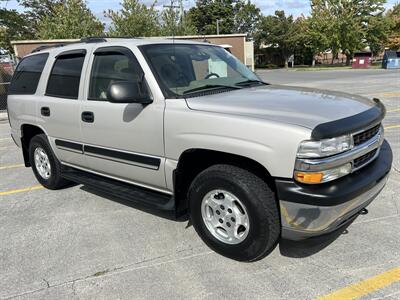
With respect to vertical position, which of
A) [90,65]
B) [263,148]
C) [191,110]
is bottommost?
[263,148]

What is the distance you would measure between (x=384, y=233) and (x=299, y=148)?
5.55 feet

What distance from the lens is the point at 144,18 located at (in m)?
25.7

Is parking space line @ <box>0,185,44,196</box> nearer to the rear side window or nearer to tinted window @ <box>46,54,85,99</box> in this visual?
the rear side window

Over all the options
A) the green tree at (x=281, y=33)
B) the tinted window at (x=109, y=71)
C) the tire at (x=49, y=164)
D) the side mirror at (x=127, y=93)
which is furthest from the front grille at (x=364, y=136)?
the green tree at (x=281, y=33)

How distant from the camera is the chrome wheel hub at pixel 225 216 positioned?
3178 millimetres

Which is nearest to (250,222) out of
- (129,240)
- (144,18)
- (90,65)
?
(129,240)

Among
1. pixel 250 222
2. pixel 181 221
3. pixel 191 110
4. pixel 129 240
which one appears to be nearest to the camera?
pixel 250 222

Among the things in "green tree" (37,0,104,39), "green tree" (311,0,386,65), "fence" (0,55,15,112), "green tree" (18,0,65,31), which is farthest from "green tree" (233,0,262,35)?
"fence" (0,55,15,112)

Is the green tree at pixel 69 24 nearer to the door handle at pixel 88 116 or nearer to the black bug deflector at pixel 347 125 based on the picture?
the door handle at pixel 88 116

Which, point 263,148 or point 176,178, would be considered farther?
point 176,178

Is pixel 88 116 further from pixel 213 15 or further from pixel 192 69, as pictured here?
pixel 213 15

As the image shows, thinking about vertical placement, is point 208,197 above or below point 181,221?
above

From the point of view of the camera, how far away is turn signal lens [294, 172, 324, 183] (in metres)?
2.70

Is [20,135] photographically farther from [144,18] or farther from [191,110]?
[144,18]
